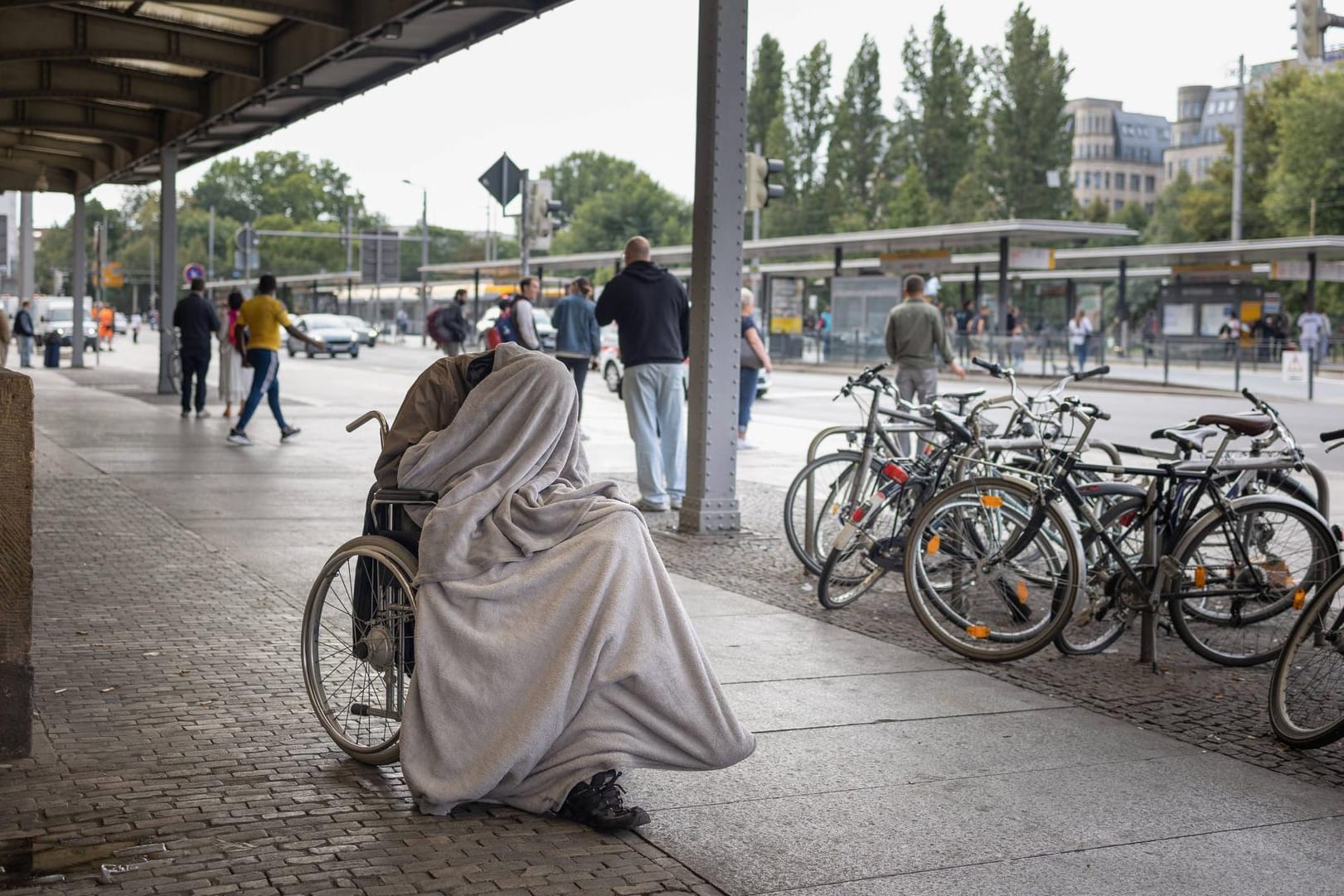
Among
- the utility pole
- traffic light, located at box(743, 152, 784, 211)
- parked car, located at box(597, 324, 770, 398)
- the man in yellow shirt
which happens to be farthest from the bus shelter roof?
traffic light, located at box(743, 152, 784, 211)

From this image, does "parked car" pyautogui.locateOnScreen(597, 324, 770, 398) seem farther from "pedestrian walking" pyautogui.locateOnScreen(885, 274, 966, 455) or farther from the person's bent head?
the person's bent head

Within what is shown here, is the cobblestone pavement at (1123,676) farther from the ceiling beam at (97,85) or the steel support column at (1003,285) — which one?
the steel support column at (1003,285)

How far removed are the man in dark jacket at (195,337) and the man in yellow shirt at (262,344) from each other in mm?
3215

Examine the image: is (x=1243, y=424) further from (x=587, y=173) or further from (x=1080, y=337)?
(x=587, y=173)

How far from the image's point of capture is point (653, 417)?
1087 centimetres

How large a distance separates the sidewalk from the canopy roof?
783 centimetres

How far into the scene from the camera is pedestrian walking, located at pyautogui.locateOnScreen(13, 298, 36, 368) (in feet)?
110

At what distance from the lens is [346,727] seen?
4875 millimetres

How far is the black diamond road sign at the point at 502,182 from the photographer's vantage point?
16.2m

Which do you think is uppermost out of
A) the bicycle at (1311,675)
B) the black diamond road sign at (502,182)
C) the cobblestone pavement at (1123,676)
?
the black diamond road sign at (502,182)

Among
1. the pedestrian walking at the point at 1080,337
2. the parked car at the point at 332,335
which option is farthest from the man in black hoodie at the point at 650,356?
the parked car at the point at 332,335

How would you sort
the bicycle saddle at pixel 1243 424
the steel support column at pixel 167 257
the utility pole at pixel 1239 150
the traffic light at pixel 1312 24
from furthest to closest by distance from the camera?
the utility pole at pixel 1239 150 → the steel support column at pixel 167 257 → the traffic light at pixel 1312 24 → the bicycle saddle at pixel 1243 424

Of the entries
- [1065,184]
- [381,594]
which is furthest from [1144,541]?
[1065,184]

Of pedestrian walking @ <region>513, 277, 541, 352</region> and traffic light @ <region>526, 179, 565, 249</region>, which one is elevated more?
traffic light @ <region>526, 179, 565, 249</region>
